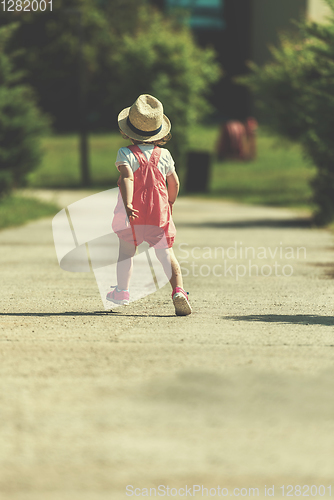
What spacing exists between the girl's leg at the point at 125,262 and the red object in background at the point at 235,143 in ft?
85.6

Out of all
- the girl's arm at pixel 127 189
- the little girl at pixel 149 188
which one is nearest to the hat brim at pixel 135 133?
the little girl at pixel 149 188

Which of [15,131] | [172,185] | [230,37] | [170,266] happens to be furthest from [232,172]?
[170,266]

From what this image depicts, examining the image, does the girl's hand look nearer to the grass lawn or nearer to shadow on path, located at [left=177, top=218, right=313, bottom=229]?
shadow on path, located at [left=177, top=218, right=313, bottom=229]

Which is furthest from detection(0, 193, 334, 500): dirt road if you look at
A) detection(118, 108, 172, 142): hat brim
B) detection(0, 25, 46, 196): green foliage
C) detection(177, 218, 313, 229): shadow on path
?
detection(0, 25, 46, 196): green foliage

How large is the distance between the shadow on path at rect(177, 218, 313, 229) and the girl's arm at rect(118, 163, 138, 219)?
8058 mm

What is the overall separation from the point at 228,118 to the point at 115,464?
146 ft

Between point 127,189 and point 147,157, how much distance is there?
0.33m

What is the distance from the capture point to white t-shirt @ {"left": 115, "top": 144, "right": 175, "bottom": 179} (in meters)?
5.52

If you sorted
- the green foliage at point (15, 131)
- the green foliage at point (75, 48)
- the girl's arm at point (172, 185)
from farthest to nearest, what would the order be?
the green foliage at point (75, 48)
the green foliage at point (15, 131)
the girl's arm at point (172, 185)

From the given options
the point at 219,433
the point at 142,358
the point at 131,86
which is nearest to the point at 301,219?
the point at 142,358

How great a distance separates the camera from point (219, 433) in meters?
3.21

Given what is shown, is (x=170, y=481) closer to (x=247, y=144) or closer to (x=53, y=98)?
(x=247, y=144)

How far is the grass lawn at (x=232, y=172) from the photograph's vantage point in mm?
23250

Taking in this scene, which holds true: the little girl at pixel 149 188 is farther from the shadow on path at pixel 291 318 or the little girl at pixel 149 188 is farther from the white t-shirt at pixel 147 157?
the shadow on path at pixel 291 318
